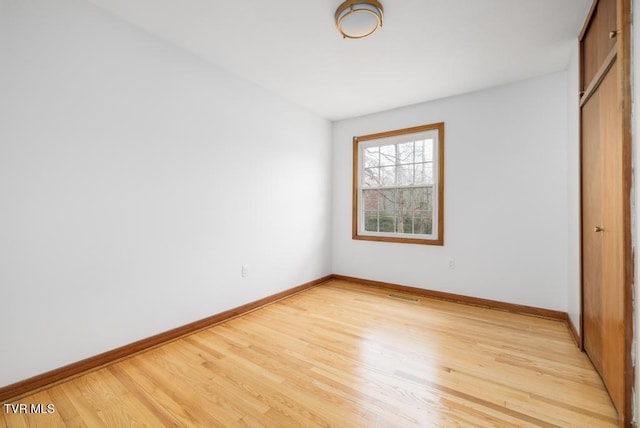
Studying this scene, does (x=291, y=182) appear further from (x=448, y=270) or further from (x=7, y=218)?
(x=7, y=218)

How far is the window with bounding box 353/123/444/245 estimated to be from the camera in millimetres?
3719

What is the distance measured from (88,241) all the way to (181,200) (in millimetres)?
754

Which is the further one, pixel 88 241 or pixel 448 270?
pixel 448 270

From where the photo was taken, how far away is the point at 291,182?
12.5 feet

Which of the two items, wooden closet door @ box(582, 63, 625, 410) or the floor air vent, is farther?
the floor air vent

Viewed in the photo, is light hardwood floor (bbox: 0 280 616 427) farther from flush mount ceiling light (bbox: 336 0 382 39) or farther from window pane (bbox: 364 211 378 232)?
flush mount ceiling light (bbox: 336 0 382 39)

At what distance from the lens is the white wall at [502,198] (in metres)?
2.97

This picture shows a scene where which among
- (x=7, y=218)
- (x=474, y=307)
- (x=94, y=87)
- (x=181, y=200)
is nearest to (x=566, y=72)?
(x=474, y=307)

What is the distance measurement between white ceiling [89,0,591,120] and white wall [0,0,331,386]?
0.32 metres

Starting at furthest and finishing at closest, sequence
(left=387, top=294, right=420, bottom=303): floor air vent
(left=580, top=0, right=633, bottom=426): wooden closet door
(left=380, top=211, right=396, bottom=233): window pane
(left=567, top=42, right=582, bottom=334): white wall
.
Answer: (left=380, top=211, right=396, bottom=233): window pane
(left=387, top=294, right=420, bottom=303): floor air vent
(left=567, top=42, right=582, bottom=334): white wall
(left=580, top=0, right=633, bottom=426): wooden closet door

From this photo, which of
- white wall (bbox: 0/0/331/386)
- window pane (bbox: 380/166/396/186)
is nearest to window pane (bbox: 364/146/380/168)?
window pane (bbox: 380/166/396/186)

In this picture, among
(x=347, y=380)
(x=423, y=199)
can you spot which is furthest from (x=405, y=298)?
(x=347, y=380)

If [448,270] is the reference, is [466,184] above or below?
above

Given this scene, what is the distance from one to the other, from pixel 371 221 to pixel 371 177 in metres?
0.69
